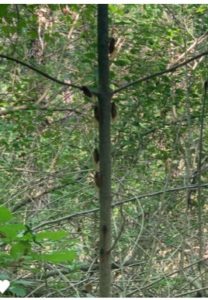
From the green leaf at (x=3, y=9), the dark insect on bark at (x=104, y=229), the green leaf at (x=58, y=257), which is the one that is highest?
the green leaf at (x=3, y=9)

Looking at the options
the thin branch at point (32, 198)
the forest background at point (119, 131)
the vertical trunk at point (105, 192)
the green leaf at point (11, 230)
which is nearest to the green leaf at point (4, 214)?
the green leaf at point (11, 230)

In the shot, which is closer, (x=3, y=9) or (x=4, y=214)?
(x=4, y=214)

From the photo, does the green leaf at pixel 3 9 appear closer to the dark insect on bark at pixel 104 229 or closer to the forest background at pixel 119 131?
the dark insect on bark at pixel 104 229

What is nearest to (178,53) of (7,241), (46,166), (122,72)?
(122,72)

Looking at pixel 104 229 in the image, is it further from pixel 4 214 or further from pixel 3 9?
pixel 3 9

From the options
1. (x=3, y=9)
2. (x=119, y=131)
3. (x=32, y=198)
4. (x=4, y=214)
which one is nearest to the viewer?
(x=4, y=214)

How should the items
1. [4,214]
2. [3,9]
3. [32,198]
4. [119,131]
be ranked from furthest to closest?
1. [32,198]
2. [119,131]
3. [3,9]
4. [4,214]

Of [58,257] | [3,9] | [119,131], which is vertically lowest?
[58,257]

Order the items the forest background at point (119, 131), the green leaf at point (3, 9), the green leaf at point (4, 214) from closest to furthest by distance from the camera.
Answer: the green leaf at point (4, 214) → the green leaf at point (3, 9) → the forest background at point (119, 131)

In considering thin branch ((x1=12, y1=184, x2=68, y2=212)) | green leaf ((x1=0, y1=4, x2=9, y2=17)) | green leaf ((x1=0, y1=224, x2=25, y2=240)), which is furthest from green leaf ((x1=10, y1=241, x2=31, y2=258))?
thin branch ((x1=12, y1=184, x2=68, y2=212))

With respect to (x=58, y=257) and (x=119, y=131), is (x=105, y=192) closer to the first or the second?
(x=58, y=257)

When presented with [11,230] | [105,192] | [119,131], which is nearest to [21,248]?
[11,230]

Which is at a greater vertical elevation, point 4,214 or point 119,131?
point 119,131

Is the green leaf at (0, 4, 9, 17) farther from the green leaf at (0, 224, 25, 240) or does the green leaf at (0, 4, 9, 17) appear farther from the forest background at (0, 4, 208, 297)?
the forest background at (0, 4, 208, 297)
